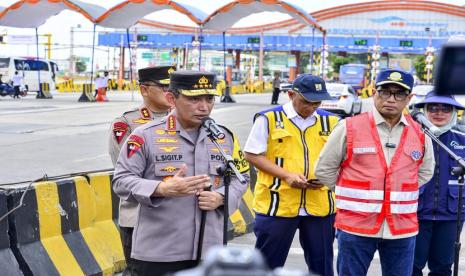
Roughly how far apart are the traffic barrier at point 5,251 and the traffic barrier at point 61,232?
0.21ft

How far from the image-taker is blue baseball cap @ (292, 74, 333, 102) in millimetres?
5258

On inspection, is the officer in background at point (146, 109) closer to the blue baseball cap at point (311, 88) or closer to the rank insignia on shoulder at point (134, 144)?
the blue baseball cap at point (311, 88)

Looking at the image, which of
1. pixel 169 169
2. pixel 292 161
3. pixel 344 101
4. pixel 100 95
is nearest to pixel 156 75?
pixel 292 161

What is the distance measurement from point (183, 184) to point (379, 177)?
1.29 metres

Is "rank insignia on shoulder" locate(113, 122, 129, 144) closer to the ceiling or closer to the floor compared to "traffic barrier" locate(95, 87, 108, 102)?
closer to the ceiling

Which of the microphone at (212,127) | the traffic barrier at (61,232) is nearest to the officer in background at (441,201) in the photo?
the microphone at (212,127)

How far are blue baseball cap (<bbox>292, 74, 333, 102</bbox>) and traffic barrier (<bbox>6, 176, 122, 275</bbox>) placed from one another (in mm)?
2088

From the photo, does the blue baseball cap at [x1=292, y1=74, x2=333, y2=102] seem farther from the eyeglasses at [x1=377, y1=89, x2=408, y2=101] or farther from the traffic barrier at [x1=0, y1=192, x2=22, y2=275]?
the traffic barrier at [x1=0, y1=192, x2=22, y2=275]

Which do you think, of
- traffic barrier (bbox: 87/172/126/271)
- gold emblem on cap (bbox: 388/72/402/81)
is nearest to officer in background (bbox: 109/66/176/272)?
gold emblem on cap (bbox: 388/72/402/81)

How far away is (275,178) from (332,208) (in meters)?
0.43

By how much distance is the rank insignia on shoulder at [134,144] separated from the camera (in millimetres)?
3926

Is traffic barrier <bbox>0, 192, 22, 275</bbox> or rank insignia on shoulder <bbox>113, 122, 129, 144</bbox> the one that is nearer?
rank insignia on shoulder <bbox>113, 122, 129, 144</bbox>

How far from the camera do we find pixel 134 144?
3938 mm

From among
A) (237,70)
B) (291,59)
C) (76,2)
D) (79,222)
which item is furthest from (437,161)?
(237,70)
